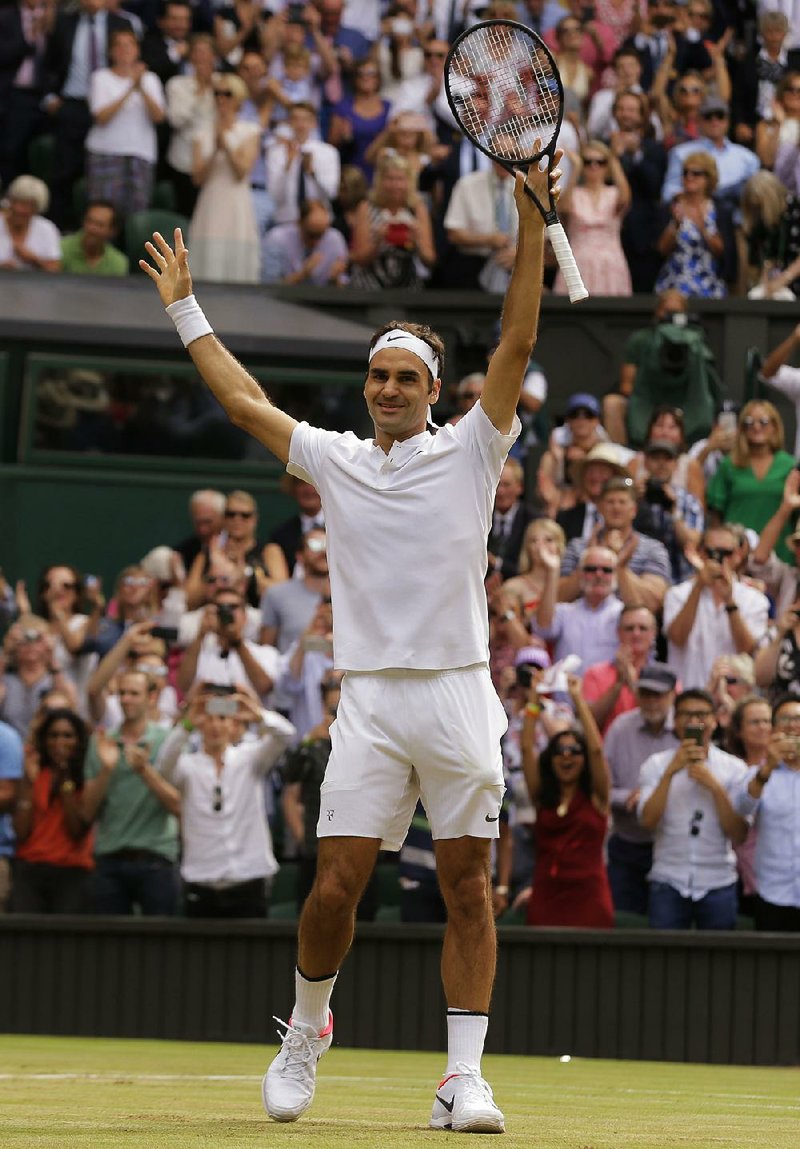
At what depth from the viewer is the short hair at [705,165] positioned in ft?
53.1

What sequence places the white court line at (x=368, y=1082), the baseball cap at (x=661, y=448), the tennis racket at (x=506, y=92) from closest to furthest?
1. the tennis racket at (x=506, y=92)
2. the white court line at (x=368, y=1082)
3. the baseball cap at (x=661, y=448)

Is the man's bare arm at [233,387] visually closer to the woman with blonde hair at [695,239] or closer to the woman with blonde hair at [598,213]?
the woman with blonde hair at [598,213]

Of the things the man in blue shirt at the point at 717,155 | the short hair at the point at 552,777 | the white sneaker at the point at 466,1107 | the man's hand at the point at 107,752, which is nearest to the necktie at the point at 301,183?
the man in blue shirt at the point at 717,155

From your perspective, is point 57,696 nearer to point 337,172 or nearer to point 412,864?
point 412,864

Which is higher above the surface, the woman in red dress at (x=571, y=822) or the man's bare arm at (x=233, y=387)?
the man's bare arm at (x=233, y=387)

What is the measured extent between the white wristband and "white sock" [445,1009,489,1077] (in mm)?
2014

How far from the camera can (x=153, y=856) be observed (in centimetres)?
1194

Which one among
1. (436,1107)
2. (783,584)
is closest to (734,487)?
(783,584)

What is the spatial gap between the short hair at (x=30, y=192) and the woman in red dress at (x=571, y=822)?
6.96m

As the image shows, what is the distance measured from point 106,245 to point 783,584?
621 centimetres

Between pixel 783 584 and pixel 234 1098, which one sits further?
pixel 783 584

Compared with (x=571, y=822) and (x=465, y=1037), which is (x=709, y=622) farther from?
(x=465, y=1037)

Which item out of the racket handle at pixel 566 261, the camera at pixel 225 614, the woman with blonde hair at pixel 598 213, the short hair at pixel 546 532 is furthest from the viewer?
the woman with blonde hair at pixel 598 213

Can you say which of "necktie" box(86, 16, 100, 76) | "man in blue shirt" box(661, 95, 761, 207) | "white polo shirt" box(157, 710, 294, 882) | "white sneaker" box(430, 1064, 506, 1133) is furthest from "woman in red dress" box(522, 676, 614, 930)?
"necktie" box(86, 16, 100, 76)
